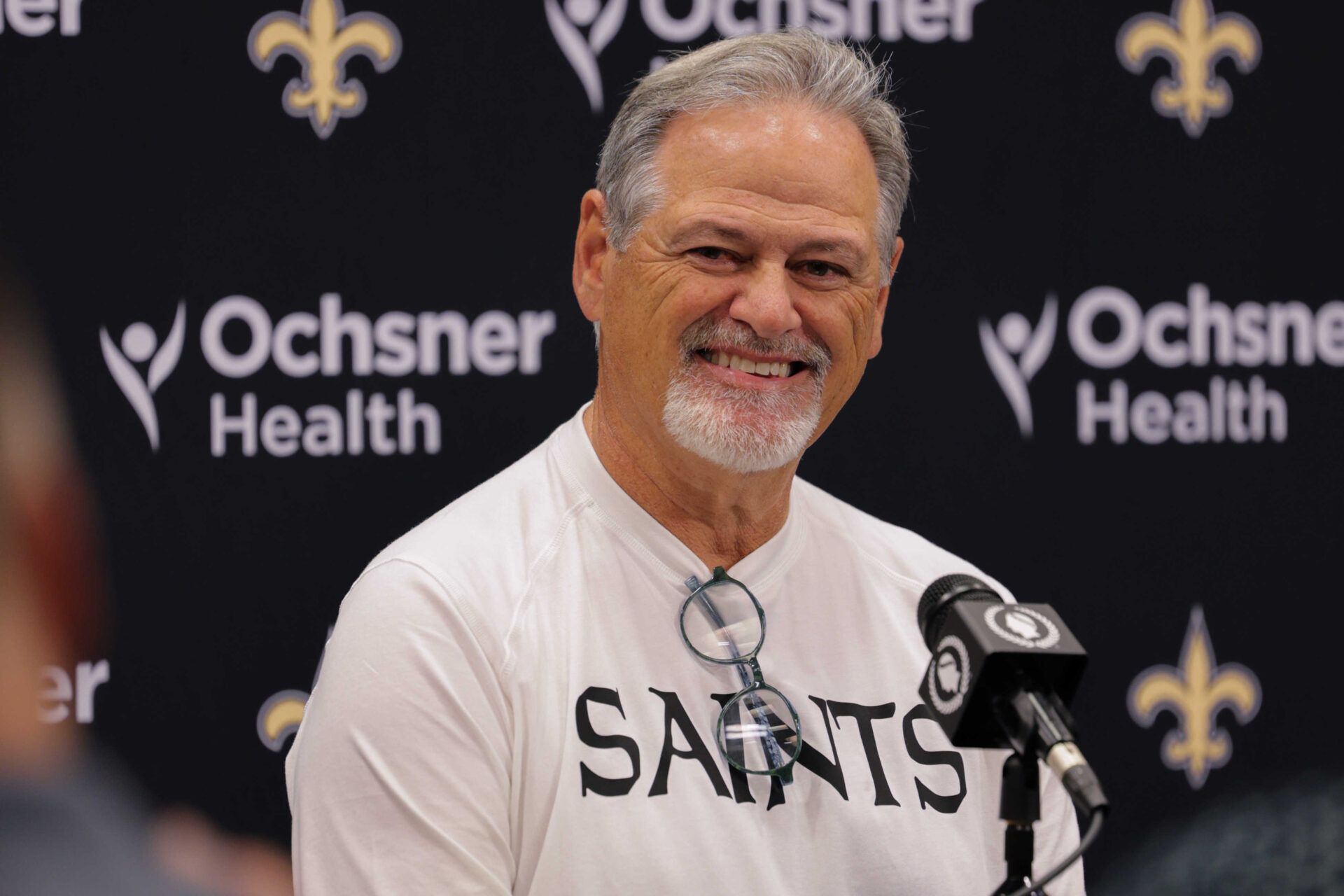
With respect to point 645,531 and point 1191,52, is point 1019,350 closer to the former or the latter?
point 1191,52

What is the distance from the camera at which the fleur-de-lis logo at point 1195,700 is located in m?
2.67

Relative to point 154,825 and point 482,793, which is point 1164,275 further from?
point 154,825

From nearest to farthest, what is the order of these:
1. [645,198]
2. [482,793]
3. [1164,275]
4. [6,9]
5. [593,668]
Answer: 1. [482,793]
2. [593,668]
3. [645,198]
4. [6,9]
5. [1164,275]

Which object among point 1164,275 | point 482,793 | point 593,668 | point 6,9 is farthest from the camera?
point 1164,275

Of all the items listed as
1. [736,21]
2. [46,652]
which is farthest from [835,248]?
[46,652]

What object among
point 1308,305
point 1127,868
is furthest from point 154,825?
point 1308,305

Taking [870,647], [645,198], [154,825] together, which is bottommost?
[154,825]

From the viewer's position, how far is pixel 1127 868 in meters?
2.69

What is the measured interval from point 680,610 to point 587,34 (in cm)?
123

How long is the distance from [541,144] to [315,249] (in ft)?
1.46

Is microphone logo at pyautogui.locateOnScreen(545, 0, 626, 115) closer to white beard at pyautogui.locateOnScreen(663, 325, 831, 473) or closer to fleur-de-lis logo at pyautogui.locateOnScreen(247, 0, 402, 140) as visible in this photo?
fleur-de-lis logo at pyautogui.locateOnScreen(247, 0, 402, 140)

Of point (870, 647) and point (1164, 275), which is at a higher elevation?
point (1164, 275)

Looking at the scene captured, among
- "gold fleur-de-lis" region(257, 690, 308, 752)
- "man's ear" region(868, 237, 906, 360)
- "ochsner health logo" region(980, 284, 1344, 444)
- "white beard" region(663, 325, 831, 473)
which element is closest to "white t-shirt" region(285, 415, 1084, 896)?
"white beard" region(663, 325, 831, 473)

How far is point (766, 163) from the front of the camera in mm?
1714
